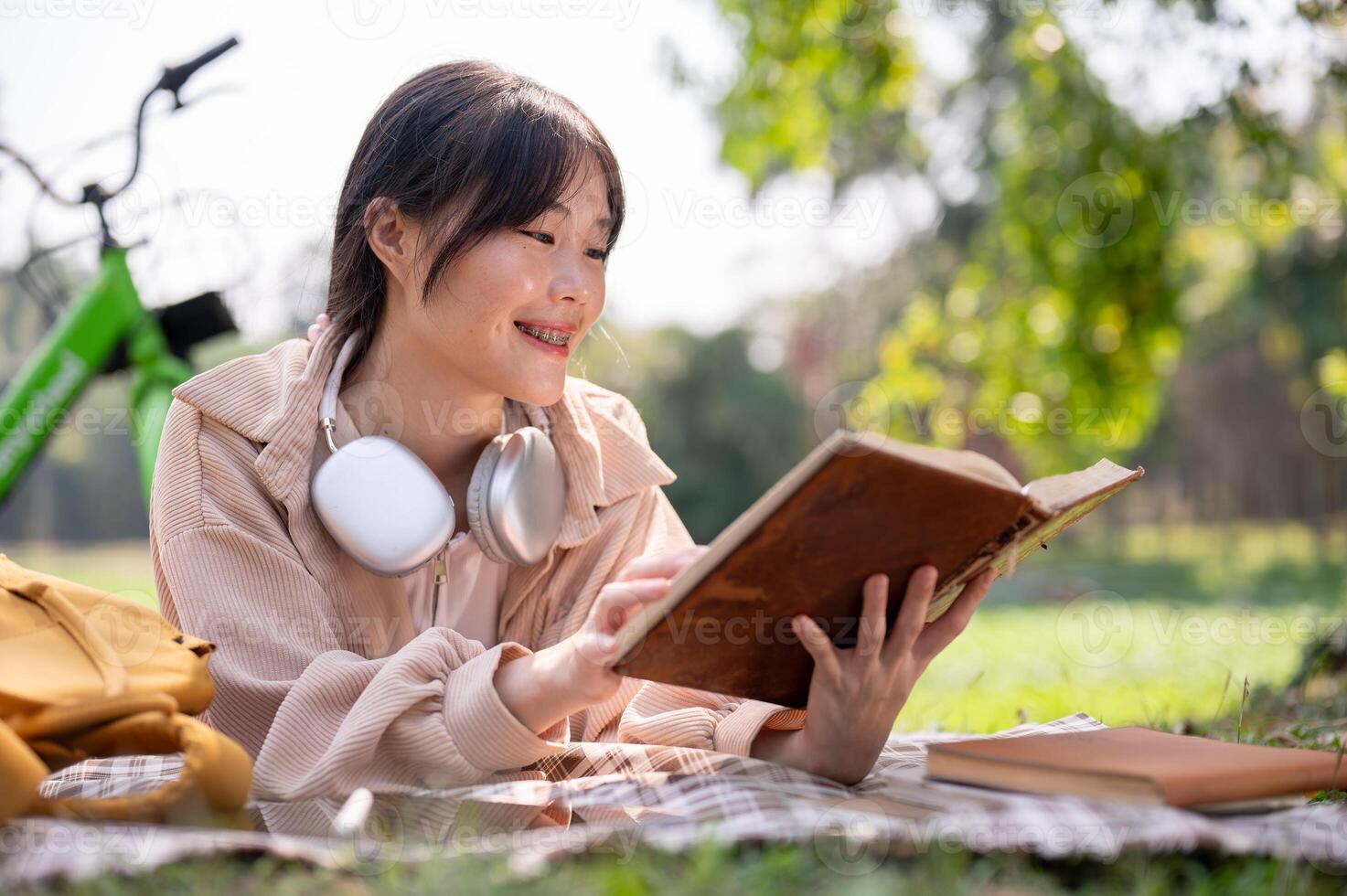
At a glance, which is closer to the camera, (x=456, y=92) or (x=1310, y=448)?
(x=456, y=92)

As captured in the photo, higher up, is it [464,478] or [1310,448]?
[464,478]

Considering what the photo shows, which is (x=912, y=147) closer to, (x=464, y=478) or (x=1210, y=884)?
(x=464, y=478)

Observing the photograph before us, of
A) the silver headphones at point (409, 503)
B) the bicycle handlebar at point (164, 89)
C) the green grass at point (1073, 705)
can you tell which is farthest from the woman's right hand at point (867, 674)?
the bicycle handlebar at point (164, 89)

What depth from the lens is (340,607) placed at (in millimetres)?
2062

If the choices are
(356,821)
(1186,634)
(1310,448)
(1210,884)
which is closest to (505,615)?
(356,821)

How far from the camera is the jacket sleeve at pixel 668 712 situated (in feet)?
6.22

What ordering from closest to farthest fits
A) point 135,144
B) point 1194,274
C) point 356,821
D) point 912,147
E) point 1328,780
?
point 356,821 → point 1328,780 → point 135,144 → point 912,147 → point 1194,274

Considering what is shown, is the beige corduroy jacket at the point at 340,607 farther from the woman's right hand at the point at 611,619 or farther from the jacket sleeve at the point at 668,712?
the woman's right hand at the point at 611,619

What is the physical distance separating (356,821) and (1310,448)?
68.6 ft

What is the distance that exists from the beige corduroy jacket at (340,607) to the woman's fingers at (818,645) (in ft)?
0.81

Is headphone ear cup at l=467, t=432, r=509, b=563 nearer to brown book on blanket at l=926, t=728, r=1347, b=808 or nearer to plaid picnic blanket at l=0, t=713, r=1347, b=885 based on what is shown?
plaid picnic blanket at l=0, t=713, r=1347, b=885

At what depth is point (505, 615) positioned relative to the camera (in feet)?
7.59

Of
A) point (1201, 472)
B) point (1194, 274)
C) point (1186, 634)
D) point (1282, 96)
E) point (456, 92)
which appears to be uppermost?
point (1282, 96)

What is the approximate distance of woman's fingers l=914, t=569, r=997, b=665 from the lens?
1741 mm
